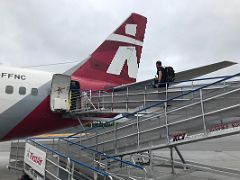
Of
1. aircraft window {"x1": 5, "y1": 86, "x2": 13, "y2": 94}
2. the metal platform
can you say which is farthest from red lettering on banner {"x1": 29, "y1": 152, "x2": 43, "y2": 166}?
aircraft window {"x1": 5, "y1": 86, "x2": 13, "y2": 94}

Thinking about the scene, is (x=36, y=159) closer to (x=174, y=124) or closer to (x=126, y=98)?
(x=126, y=98)

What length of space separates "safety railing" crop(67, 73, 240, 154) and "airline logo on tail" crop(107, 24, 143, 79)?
6.27m

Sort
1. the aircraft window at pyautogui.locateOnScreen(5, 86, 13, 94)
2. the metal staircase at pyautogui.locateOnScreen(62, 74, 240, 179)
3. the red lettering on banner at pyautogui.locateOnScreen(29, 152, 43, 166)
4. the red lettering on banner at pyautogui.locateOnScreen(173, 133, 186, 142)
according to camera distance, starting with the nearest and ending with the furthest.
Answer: the metal staircase at pyautogui.locateOnScreen(62, 74, 240, 179)
the red lettering on banner at pyautogui.locateOnScreen(173, 133, 186, 142)
the red lettering on banner at pyautogui.locateOnScreen(29, 152, 43, 166)
the aircraft window at pyautogui.locateOnScreen(5, 86, 13, 94)

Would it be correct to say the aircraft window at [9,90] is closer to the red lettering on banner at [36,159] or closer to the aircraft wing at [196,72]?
the red lettering on banner at [36,159]

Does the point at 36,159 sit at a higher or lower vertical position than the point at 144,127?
lower

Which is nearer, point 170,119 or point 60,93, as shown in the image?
point 170,119

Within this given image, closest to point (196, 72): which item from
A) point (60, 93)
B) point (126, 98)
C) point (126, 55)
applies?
point (126, 98)

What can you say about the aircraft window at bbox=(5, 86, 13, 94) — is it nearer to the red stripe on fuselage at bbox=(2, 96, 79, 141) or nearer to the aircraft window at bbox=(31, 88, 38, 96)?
the aircraft window at bbox=(31, 88, 38, 96)

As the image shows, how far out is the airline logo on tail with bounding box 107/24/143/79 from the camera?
16.2 meters

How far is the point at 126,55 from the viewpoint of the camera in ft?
53.7

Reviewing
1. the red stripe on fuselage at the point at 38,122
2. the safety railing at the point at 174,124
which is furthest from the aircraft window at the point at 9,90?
the safety railing at the point at 174,124

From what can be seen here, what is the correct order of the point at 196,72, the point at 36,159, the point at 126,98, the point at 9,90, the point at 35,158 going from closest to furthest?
the point at 36,159 → the point at 35,158 → the point at 196,72 → the point at 126,98 → the point at 9,90

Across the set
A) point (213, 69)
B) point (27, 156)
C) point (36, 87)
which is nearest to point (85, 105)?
point (36, 87)

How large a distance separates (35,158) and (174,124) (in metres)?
5.95
